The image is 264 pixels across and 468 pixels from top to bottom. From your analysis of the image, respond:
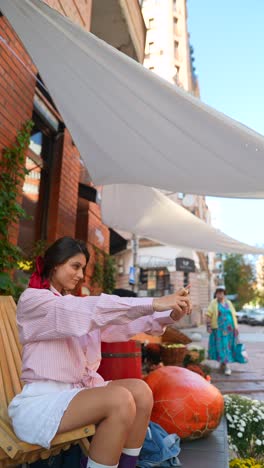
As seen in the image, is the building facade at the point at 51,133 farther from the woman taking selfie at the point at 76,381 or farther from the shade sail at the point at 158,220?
the woman taking selfie at the point at 76,381

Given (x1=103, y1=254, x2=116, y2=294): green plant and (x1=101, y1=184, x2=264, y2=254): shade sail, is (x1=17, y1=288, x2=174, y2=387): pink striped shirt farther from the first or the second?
(x1=103, y1=254, x2=116, y2=294): green plant

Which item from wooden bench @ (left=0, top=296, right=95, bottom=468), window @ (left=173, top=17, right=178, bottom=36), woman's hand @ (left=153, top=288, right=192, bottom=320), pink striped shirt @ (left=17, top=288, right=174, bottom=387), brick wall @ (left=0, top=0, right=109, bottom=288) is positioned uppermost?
window @ (left=173, top=17, right=178, bottom=36)

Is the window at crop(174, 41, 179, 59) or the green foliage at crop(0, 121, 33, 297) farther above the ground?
the window at crop(174, 41, 179, 59)

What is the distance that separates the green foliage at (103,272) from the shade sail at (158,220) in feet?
2.76

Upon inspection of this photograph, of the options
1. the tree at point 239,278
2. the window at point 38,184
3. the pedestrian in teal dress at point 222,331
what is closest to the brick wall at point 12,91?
the window at point 38,184

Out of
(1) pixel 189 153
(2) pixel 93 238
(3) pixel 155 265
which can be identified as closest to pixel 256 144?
(1) pixel 189 153

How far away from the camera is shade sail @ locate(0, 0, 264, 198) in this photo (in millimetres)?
2268

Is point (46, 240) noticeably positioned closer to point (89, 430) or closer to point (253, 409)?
point (253, 409)

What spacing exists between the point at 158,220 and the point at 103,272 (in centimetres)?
177

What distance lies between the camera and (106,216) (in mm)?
5934

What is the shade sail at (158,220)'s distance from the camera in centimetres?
523

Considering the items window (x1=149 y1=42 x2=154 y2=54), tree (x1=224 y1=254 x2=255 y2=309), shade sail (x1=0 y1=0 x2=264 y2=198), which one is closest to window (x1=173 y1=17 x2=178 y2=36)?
window (x1=149 y1=42 x2=154 y2=54)

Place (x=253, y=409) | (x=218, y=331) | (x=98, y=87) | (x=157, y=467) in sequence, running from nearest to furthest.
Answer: (x=157, y=467) < (x=98, y=87) < (x=253, y=409) < (x=218, y=331)

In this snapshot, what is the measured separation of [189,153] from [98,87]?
822mm
